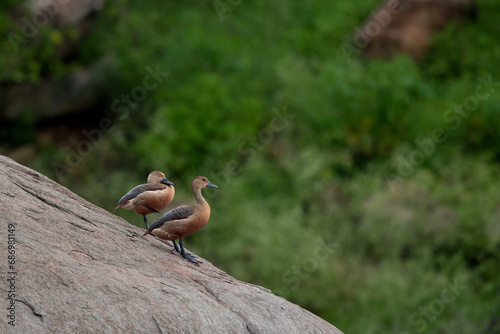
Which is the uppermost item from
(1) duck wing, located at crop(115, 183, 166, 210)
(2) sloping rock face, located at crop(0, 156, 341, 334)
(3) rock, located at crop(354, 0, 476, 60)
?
(3) rock, located at crop(354, 0, 476, 60)

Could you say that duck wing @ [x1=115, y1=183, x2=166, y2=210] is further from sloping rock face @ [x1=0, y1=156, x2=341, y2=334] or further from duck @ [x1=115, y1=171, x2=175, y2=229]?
sloping rock face @ [x1=0, y1=156, x2=341, y2=334]

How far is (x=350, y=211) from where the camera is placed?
1814cm

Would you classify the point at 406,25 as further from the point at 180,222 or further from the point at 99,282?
the point at 99,282

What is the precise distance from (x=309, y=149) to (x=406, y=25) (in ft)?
26.4

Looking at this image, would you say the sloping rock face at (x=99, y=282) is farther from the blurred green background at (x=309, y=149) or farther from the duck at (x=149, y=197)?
the blurred green background at (x=309, y=149)

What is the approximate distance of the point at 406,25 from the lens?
24.5 meters

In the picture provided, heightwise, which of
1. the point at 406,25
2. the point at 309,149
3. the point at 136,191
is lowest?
the point at 136,191

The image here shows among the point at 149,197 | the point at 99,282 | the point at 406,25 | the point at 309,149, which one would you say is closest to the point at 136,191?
the point at 149,197

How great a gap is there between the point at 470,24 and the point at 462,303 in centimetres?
1217

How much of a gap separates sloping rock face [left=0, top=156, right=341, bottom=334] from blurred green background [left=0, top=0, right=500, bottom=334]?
9.60m

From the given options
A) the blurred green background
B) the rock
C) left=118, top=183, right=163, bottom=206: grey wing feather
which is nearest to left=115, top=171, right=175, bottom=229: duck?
left=118, top=183, right=163, bottom=206: grey wing feather

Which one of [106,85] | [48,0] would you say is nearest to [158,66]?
[106,85]

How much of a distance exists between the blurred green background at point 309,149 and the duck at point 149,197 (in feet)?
31.9

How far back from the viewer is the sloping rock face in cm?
544
